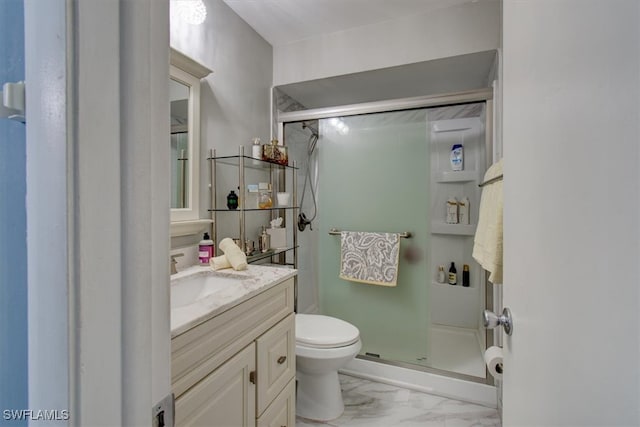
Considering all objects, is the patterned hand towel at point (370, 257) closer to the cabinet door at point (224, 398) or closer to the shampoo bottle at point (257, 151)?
the shampoo bottle at point (257, 151)

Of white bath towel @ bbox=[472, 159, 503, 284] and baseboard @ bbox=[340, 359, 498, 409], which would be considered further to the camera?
baseboard @ bbox=[340, 359, 498, 409]

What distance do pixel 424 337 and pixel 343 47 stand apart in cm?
208

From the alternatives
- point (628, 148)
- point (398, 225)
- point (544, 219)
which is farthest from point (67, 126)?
point (398, 225)

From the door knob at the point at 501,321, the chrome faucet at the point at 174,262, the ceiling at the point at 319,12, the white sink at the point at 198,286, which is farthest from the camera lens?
the ceiling at the point at 319,12

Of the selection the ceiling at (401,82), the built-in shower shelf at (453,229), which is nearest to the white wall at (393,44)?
the ceiling at (401,82)

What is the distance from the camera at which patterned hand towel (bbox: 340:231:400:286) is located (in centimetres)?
208

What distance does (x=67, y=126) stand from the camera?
290mm

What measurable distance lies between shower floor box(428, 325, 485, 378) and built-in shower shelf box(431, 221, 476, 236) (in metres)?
0.75

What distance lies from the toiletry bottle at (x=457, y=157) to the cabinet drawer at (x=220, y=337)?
69.7 inches

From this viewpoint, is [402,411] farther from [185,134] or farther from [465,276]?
[185,134]

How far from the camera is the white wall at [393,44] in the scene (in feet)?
5.66

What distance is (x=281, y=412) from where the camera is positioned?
48.6 inches

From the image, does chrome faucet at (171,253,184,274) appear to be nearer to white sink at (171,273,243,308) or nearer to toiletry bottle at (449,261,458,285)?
white sink at (171,273,243,308)

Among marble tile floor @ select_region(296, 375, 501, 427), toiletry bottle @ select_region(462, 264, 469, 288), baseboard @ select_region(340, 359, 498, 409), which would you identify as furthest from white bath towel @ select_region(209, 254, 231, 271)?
toiletry bottle @ select_region(462, 264, 469, 288)
